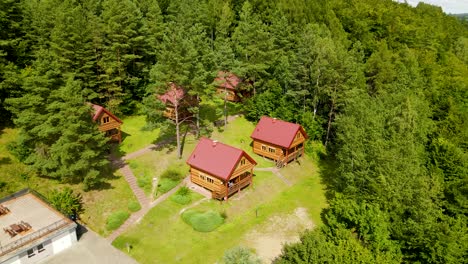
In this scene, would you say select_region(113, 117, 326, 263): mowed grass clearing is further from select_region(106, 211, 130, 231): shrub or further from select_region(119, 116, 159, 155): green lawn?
select_region(119, 116, 159, 155): green lawn

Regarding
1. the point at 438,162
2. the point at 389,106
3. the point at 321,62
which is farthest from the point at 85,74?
the point at 438,162

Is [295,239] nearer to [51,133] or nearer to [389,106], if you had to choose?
[389,106]

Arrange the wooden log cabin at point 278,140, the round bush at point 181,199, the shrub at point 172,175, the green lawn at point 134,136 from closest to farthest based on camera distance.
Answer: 1. the round bush at point 181,199
2. the shrub at point 172,175
3. the green lawn at point 134,136
4. the wooden log cabin at point 278,140

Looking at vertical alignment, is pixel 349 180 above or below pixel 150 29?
below

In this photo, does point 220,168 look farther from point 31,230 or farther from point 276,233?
point 31,230

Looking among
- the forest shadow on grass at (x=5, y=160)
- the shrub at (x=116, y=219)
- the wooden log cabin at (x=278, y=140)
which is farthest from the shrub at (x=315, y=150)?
the forest shadow on grass at (x=5, y=160)

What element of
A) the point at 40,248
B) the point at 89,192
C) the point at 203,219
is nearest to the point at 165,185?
the point at 203,219

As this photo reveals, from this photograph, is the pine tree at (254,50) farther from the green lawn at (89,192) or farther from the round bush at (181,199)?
the green lawn at (89,192)
